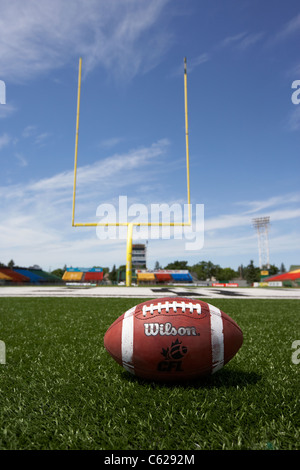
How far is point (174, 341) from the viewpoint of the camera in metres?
1.91

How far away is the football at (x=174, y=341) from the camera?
191 cm

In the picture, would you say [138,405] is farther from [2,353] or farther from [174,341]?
[2,353]

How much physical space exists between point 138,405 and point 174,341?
409mm

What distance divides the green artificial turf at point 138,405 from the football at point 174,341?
0.40 feet

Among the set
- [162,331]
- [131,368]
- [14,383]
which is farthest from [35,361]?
[162,331]

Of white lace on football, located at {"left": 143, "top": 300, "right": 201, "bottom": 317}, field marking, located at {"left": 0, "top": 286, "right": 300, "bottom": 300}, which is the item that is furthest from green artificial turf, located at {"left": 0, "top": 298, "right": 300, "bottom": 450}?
field marking, located at {"left": 0, "top": 286, "right": 300, "bottom": 300}

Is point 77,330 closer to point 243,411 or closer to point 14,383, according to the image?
point 14,383

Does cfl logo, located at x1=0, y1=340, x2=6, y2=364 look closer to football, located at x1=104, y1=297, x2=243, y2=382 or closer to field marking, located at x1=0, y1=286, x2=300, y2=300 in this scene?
football, located at x1=104, y1=297, x2=243, y2=382

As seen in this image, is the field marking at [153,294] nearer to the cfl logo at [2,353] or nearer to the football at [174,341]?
the cfl logo at [2,353]

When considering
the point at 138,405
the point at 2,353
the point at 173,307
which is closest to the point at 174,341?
the point at 173,307

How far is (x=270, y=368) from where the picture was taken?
7.91 feet

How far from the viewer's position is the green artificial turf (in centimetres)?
138
